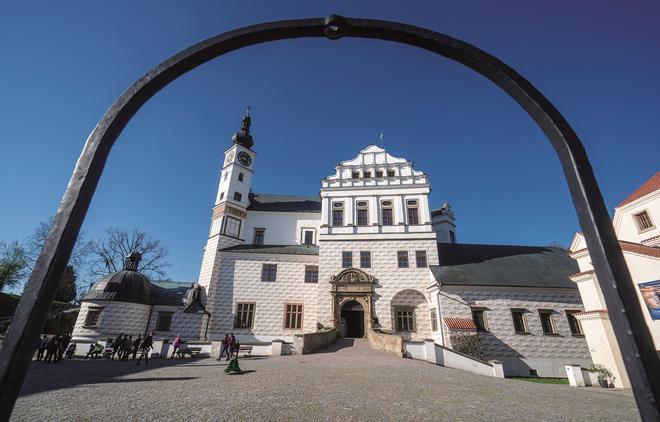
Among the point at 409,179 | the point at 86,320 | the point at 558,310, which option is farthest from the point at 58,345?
the point at 558,310

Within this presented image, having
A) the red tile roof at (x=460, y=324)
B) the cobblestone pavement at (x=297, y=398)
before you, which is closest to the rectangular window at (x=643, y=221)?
the red tile roof at (x=460, y=324)

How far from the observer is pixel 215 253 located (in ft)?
77.3

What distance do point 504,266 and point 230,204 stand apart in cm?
2183

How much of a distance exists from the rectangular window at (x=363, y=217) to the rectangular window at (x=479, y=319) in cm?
966

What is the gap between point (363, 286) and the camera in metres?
21.2

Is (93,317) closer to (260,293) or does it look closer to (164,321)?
(164,321)

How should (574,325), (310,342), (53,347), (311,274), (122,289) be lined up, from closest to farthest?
(53,347) < (310,342) < (574,325) < (122,289) < (311,274)

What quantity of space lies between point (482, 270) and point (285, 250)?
1442 centimetres

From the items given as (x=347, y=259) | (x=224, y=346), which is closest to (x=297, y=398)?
(x=224, y=346)

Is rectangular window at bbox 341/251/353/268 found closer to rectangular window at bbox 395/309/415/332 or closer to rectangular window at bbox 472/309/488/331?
rectangular window at bbox 395/309/415/332

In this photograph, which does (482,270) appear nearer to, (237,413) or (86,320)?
(237,413)

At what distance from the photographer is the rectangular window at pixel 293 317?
70.7 ft

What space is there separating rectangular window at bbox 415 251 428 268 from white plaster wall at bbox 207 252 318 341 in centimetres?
767

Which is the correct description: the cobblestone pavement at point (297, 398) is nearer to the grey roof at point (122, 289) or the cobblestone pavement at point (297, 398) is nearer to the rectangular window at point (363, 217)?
the grey roof at point (122, 289)
